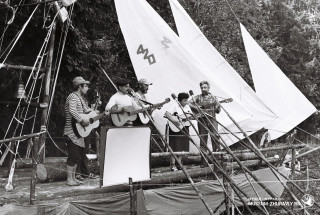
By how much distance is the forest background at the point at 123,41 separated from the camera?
9.56 m

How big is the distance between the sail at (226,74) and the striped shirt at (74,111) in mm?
3163

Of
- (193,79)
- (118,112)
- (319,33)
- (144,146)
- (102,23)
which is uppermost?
(319,33)

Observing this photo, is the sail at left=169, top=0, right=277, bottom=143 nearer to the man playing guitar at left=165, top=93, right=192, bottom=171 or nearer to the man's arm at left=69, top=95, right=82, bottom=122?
the man playing guitar at left=165, top=93, right=192, bottom=171

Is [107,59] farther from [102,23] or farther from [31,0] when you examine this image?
[31,0]

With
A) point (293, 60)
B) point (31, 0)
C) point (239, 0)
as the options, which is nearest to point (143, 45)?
point (31, 0)

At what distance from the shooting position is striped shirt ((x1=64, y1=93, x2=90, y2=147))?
6.82 m

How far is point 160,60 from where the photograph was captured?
33.8 ft

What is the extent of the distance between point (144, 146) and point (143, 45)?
453 cm

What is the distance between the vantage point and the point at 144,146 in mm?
6562

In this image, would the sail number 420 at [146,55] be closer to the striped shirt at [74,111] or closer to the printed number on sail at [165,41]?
the printed number on sail at [165,41]

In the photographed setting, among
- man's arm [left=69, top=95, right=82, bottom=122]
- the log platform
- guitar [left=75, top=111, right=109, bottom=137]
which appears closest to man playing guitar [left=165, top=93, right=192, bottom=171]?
the log platform

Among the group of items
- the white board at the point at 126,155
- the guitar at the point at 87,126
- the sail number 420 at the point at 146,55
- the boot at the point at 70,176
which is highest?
the sail number 420 at the point at 146,55

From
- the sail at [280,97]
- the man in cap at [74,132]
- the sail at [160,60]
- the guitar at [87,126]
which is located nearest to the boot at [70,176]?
the man in cap at [74,132]

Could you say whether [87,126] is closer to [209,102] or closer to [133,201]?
[133,201]
